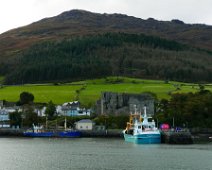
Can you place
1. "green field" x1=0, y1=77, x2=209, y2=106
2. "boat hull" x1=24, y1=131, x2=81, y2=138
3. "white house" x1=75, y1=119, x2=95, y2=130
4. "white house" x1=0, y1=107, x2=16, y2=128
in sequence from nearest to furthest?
1. "boat hull" x1=24, y1=131, x2=81, y2=138
2. "white house" x1=75, y1=119, x2=95, y2=130
3. "white house" x1=0, y1=107, x2=16, y2=128
4. "green field" x1=0, y1=77, x2=209, y2=106

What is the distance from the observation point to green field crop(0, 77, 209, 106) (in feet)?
437

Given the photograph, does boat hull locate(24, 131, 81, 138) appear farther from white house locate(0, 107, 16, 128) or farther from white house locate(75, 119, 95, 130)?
white house locate(0, 107, 16, 128)

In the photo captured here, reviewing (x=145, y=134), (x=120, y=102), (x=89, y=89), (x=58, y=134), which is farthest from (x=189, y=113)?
(x=89, y=89)

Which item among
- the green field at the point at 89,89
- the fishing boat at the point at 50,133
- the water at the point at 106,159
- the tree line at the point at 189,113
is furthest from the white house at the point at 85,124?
the water at the point at 106,159

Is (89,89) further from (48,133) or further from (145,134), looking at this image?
(145,134)

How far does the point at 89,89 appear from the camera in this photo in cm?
14150

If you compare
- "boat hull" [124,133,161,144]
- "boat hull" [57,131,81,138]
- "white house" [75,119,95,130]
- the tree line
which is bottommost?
"boat hull" [124,133,161,144]

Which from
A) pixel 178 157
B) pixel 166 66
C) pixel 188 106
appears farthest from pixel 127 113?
pixel 166 66

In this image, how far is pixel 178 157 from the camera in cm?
6038

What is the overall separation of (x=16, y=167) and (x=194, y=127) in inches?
2206

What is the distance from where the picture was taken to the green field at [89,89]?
133250mm

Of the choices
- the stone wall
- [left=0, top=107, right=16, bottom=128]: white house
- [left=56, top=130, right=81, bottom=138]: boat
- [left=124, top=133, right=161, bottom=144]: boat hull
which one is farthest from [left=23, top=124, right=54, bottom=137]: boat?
[left=124, top=133, right=161, bottom=144]: boat hull

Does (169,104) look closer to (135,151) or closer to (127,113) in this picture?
(127,113)

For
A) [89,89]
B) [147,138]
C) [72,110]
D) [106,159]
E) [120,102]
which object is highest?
[89,89]
